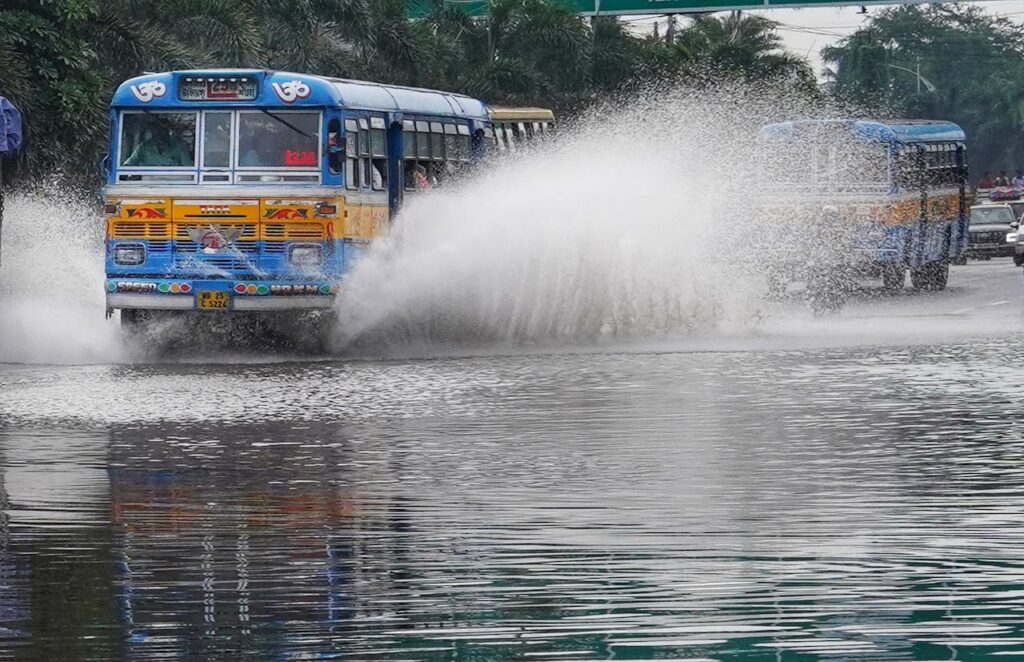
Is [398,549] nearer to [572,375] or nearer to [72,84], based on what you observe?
[572,375]

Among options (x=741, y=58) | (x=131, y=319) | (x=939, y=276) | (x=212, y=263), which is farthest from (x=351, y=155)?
(x=741, y=58)

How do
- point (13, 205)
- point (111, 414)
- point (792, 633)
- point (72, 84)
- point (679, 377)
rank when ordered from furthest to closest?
point (72, 84)
point (13, 205)
point (679, 377)
point (111, 414)
point (792, 633)

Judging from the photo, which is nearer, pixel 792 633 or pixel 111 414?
pixel 792 633

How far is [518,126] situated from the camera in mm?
34906

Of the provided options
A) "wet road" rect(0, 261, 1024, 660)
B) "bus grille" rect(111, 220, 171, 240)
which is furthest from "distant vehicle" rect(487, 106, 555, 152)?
"wet road" rect(0, 261, 1024, 660)

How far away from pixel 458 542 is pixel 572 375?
31.3ft

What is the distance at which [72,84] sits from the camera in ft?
104

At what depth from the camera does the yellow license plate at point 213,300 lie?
21.7 metres

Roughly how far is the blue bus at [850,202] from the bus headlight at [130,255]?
11.1 metres

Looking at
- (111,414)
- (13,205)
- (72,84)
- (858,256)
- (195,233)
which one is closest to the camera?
Result: (111,414)

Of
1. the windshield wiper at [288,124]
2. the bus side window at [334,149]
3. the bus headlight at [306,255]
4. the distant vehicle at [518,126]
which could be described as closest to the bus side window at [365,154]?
the bus side window at [334,149]

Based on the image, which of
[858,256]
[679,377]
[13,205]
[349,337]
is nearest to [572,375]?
[679,377]

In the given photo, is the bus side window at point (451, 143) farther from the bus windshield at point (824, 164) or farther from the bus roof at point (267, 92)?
the bus windshield at point (824, 164)

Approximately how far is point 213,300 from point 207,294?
0.26 ft
